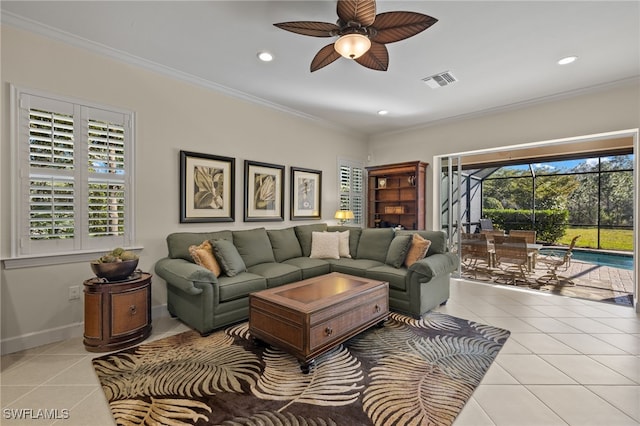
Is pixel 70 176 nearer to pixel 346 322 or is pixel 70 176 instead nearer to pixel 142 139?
pixel 142 139

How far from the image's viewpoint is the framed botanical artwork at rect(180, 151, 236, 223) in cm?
352

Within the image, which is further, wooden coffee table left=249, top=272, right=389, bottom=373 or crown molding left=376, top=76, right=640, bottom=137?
crown molding left=376, top=76, right=640, bottom=137

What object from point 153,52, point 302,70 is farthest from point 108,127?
point 302,70

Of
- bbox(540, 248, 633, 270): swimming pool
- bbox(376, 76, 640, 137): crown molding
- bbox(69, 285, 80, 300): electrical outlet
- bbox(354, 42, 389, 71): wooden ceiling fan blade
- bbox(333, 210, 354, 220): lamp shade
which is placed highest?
bbox(376, 76, 640, 137): crown molding

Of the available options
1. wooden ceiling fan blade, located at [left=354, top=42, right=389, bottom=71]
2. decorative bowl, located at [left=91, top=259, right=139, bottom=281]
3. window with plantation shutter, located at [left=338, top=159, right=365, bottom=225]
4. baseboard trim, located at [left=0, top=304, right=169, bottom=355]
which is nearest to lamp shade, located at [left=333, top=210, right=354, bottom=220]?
window with plantation shutter, located at [left=338, top=159, right=365, bottom=225]

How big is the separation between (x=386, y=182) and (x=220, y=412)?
16.7 ft

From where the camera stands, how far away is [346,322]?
248 cm

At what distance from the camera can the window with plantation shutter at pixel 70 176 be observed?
250 cm

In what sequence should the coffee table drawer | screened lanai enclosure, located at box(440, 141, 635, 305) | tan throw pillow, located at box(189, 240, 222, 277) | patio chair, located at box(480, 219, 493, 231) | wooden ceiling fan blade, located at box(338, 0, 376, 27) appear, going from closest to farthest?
wooden ceiling fan blade, located at box(338, 0, 376, 27) → the coffee table drawer → tan throw pillow, located at box(189, 240, 222, 277) → screened lanai enclosure, located at box(440, 141, 635, 305) → patio chair, located at box(480, 219, 493, 231)

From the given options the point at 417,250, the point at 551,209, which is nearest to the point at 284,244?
the point at 417,250

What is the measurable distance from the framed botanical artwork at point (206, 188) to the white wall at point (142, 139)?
95 millimetres

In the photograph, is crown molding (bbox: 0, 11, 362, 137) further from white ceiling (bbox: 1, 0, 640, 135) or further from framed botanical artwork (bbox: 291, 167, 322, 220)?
framed botanical artwork (bbox: 291, 167, 322, 220)

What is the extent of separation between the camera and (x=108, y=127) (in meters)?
2.94

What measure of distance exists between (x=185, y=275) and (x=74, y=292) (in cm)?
113
